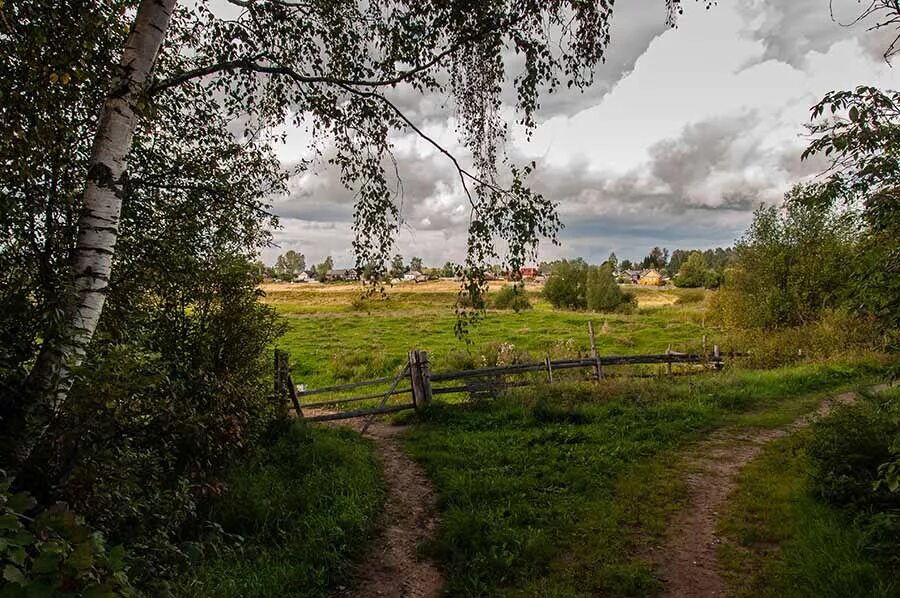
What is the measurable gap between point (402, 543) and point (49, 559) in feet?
15.7

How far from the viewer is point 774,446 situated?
8.62 metres

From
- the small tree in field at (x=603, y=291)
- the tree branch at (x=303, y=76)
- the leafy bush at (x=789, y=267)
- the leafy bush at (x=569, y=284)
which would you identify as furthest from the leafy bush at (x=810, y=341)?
the leafy bush at (x=569, y=284)

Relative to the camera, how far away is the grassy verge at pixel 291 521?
438 centimetres

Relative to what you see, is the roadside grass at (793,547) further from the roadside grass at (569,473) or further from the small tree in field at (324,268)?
the small tree in field at (324,268)

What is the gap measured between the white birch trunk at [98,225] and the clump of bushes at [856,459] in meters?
6.91

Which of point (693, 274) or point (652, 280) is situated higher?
point (693, 274)

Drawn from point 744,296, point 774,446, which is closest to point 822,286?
point 744,296

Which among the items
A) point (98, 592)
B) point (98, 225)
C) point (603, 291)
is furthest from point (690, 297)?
point (98, 592)

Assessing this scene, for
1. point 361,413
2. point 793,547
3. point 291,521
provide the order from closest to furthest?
point 793,547
point 291,521
point 361,413

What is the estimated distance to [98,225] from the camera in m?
2.91

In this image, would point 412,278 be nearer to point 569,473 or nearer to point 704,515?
point 569,473

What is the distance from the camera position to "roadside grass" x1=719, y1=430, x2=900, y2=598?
4.18 metres

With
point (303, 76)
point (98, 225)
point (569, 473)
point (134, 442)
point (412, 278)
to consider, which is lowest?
point (569, 473)

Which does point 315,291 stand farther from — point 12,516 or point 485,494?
point 12,516
